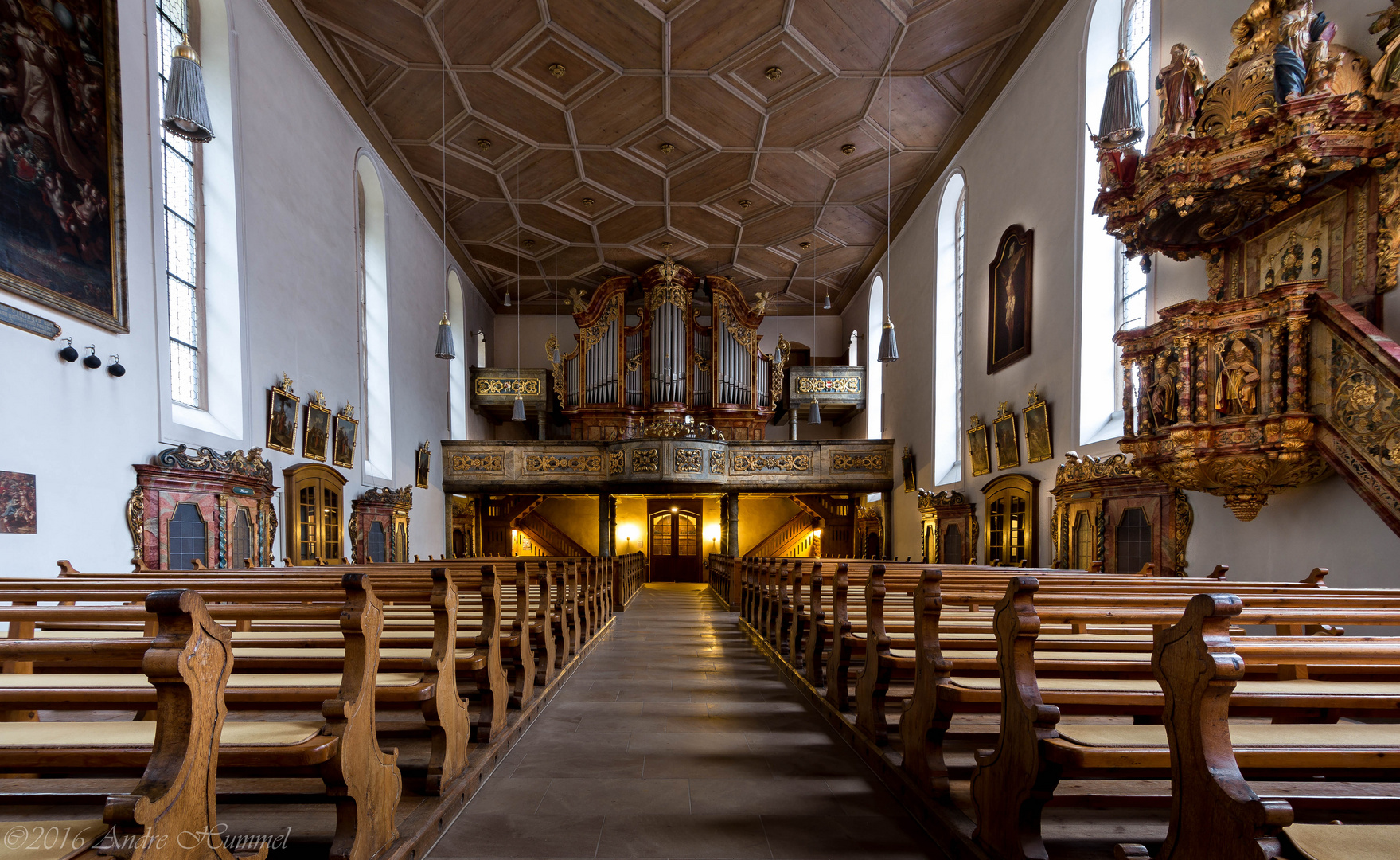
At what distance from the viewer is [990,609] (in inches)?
189

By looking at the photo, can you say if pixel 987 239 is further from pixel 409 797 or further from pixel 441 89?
pixel 409 797

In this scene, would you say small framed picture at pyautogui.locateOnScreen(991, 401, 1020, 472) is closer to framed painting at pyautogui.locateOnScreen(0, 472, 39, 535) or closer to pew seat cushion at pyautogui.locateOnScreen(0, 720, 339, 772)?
pew seat cushion at pyautogui.locateOnScreen(0, 720, 339, 772)

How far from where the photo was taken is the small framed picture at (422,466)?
13523 mm

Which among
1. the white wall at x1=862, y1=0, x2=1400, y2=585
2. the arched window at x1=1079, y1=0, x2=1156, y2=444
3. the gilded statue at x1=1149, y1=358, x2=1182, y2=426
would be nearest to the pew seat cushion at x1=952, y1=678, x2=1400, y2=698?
the white wall at x1=862, y1=0, x2=1400, y2=585

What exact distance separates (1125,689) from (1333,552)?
3901 millimetres

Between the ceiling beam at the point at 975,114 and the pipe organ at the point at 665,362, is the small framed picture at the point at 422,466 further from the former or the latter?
the ceiling beam at the point at 975,114

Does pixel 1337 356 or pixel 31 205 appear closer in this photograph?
pixel 1337 356

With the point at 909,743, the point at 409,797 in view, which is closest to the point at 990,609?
the point at 909,743

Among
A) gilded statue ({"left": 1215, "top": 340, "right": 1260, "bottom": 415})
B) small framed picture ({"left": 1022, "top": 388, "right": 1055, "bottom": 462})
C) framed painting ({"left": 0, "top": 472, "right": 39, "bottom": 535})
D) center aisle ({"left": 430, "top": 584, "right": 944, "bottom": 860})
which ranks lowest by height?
center aisle ({"left": 430, "top": 584, "right": 944, "bottom": 860})

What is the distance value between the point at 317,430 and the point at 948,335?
33.7 feet

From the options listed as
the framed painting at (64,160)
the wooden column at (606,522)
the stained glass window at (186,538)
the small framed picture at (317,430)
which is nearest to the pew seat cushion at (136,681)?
the framed painting at (64,160)

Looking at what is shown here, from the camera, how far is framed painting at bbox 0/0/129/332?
514 cm

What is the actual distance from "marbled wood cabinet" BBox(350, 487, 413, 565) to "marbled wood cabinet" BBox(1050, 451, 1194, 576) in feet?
30.4

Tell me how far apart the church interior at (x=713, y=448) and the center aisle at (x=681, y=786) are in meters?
0.03
